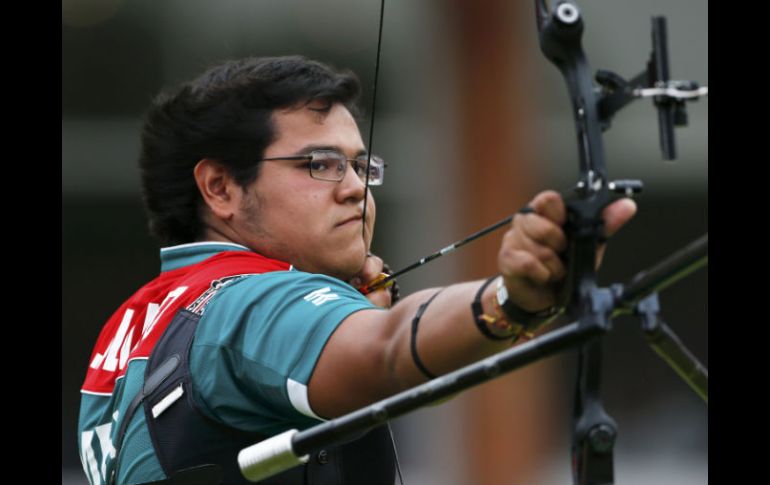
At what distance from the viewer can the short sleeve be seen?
6.83 feet

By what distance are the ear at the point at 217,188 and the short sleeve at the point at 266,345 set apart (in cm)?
44

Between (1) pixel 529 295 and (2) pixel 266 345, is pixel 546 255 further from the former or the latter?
(2) pixel 266 345

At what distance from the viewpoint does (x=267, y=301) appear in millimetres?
2189

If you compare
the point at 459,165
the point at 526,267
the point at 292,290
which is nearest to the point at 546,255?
the point at 526,267

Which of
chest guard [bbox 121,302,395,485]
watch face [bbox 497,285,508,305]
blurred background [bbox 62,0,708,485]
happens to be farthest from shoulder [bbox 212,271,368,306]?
blurred background [bbox 62,0,708,485]

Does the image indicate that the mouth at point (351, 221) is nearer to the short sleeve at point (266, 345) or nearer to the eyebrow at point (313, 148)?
the eyebrow at point (313, 148)

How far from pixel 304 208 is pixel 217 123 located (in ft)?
1.03

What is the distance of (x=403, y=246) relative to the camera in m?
5.47

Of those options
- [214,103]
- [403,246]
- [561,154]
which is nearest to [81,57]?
[403,246]

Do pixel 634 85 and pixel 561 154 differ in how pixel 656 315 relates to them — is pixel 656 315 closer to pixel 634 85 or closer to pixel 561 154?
pixel 634 85

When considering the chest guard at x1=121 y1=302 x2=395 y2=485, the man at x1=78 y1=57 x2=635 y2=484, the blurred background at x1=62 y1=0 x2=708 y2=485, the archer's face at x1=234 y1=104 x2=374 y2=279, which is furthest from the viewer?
the blurred background at x1=62 y1=0 x2=708 y2=485

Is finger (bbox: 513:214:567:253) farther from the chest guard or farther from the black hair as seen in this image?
the black hair

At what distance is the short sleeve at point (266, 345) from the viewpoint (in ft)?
6.83
